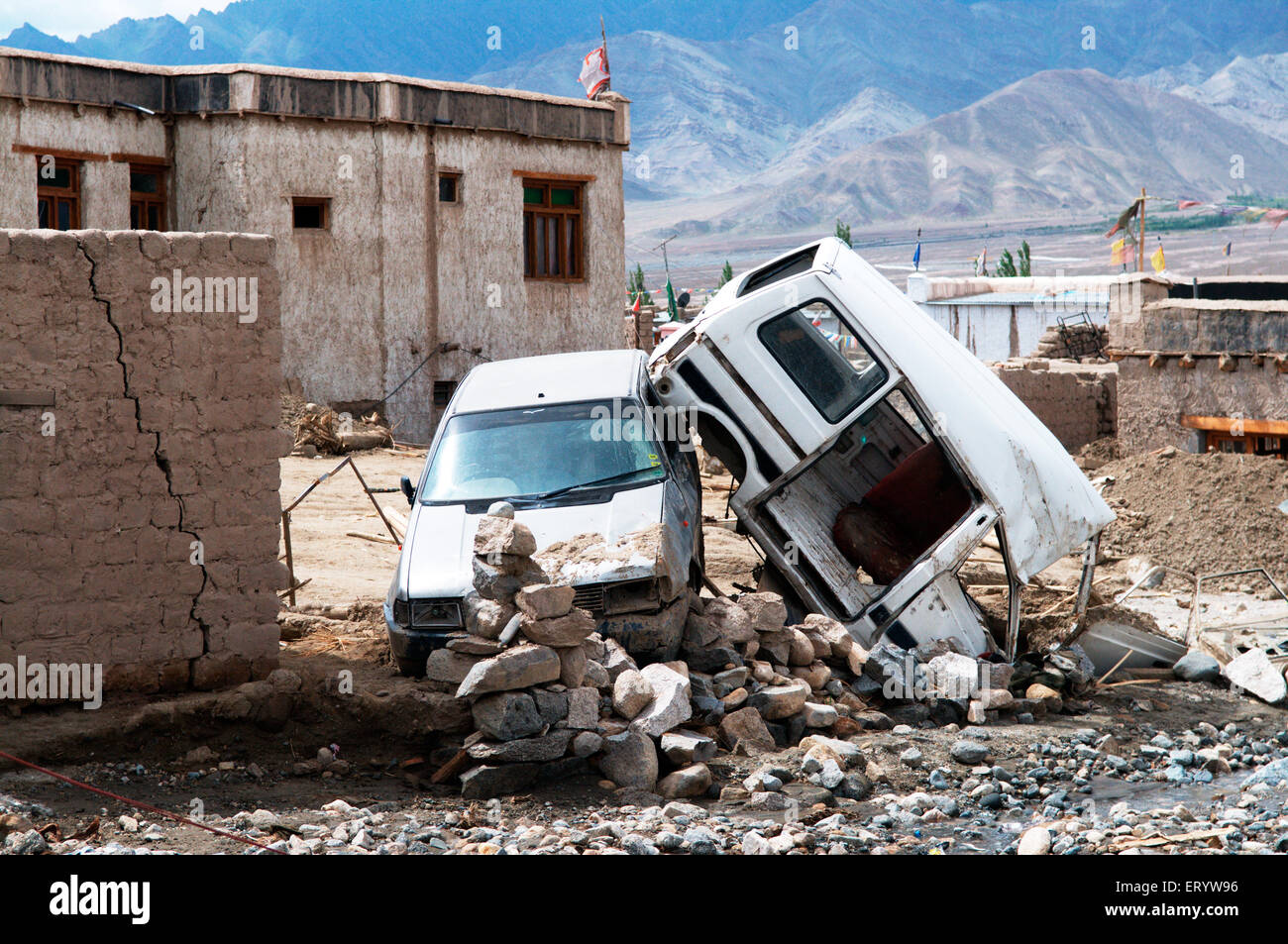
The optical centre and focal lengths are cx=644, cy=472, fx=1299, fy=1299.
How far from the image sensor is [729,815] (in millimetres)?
6000

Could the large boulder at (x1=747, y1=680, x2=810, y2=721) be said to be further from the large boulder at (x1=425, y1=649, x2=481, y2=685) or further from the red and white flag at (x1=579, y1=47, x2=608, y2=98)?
the red and white flag at (x1=579, y1=47, x2=608, y2=98)

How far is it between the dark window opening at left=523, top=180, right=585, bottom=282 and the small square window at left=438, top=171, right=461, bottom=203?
42.9 inches

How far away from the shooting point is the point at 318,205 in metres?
17.3

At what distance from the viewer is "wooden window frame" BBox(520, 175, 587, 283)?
19141mm

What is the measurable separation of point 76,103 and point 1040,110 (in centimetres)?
17068

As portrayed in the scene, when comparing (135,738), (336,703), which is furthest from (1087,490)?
(135,738)

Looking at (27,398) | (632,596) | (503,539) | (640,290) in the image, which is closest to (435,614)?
(503,539)

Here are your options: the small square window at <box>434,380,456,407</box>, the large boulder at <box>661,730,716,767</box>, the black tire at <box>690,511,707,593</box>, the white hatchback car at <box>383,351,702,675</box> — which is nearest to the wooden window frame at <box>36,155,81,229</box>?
the small square window at <box>434,380,456,407</box>

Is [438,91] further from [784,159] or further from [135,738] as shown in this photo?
[784,159]

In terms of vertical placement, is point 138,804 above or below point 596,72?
below

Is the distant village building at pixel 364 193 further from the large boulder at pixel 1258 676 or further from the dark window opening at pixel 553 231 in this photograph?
the large boulder at pixel 1258 676

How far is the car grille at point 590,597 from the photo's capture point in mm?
6996

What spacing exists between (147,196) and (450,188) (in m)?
4.02

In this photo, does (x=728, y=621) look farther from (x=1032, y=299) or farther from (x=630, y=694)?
(x=1032, y=299)
